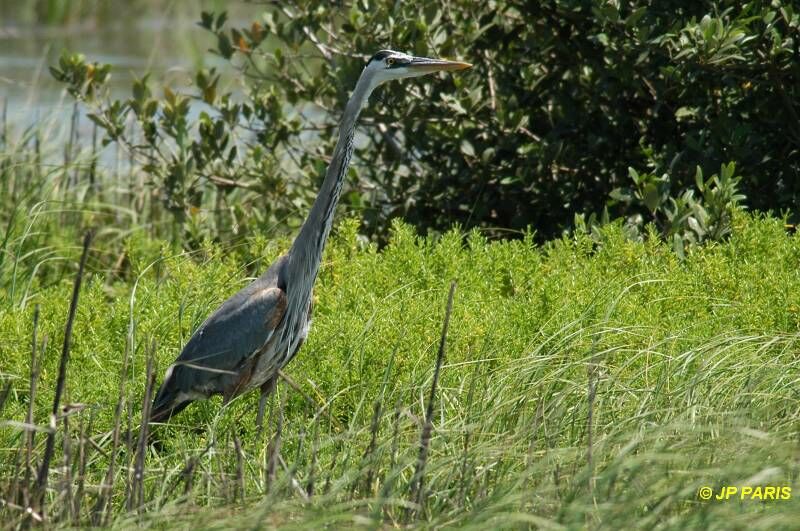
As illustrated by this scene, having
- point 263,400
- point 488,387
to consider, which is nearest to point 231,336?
point 263,400

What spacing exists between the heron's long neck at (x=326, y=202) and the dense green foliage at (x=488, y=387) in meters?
0.28

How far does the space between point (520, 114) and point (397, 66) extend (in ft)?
5.76

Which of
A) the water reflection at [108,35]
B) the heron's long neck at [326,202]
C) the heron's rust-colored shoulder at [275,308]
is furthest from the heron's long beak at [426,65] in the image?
the water reflection at [108,35]

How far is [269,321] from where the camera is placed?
179 inches

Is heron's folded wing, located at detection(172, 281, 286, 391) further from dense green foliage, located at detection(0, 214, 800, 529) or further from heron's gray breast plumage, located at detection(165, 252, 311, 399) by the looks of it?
dense green foliage, located at detection(0, 214, 800, 529)

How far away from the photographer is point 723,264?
4809 mm

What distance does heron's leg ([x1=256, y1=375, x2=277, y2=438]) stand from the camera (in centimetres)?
415

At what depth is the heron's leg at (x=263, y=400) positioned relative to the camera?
4.15 m

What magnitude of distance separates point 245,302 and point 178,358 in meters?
0.34
